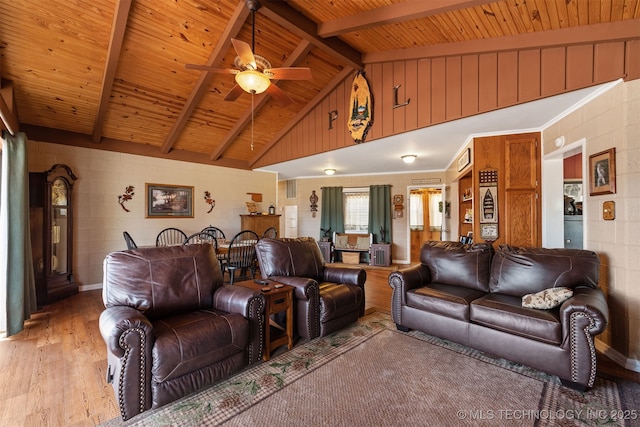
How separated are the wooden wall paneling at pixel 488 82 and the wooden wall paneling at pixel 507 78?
0.13 ft

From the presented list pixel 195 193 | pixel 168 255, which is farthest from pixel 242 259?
pixel 195 193

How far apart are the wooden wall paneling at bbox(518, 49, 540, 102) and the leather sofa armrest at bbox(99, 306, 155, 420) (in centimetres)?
415

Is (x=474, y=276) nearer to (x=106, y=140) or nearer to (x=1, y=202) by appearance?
(x=1, y=202)

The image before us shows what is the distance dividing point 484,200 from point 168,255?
4.22 m

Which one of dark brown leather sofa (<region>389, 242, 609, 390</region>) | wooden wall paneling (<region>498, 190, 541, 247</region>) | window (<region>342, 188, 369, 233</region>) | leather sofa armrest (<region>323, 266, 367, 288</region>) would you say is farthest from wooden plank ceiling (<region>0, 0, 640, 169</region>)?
window (<region>342, 188, 369, 233</region>)

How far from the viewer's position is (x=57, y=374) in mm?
2342

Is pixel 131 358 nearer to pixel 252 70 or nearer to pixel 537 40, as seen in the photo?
pixel 252 70

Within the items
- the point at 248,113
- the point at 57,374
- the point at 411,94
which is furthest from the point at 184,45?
the point at 57,374

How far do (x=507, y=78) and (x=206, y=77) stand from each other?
3.89 metres

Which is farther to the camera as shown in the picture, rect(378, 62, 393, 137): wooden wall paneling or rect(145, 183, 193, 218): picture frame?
rect(145, 183, 193, 218): picture frame

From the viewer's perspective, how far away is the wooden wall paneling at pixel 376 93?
4430 millimetres

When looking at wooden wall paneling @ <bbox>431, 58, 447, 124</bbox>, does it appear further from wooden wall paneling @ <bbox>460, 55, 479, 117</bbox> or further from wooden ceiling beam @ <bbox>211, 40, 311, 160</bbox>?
wooden ceiling beam @ <bbox>211, 40, 311, 160</bbox>

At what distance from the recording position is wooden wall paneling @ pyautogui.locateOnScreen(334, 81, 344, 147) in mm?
4914

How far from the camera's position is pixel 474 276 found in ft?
10.5
